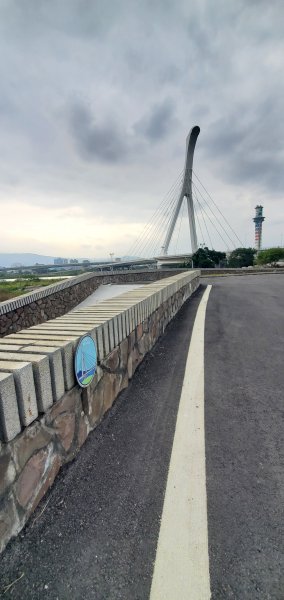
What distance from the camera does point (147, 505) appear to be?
1.83 m

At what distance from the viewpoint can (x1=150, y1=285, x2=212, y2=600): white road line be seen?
1385 millimetres

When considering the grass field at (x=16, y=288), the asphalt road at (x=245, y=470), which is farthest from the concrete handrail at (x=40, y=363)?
the grass field at (x=16, y=288)

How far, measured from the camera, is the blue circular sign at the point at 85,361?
2.22 meters

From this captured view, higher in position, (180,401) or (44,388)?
(44,388)

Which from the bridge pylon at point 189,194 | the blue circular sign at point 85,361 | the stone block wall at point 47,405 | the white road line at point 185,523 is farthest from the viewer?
the bridge pylon at point 189,194

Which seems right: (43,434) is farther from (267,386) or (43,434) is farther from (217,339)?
(217,339)

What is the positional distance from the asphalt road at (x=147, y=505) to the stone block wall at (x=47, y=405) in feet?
0.43

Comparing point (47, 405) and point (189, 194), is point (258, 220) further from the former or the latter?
point (47, 405)

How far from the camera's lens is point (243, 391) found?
319 centimetres

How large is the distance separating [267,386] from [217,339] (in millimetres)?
1814

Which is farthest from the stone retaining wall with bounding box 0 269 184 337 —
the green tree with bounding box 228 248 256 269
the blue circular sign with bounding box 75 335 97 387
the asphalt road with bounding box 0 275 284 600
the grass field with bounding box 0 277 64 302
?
the green tree with bounding box 228 248 256 269

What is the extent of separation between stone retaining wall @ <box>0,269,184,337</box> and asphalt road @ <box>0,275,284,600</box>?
6971 millimetres

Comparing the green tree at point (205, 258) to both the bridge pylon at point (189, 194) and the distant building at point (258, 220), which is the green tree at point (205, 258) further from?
the distant building at point (258, 220)

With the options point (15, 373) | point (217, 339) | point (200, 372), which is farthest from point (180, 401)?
point (217, 339)
